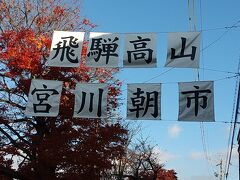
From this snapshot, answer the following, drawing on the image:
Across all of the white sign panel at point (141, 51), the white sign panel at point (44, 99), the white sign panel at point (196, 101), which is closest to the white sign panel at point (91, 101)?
the white sign panel at point (44, 99)

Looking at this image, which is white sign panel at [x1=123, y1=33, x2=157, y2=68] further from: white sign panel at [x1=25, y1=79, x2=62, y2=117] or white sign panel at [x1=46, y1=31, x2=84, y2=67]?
white sign panel at [x1=25, y1=79, x2=62, y2=117]

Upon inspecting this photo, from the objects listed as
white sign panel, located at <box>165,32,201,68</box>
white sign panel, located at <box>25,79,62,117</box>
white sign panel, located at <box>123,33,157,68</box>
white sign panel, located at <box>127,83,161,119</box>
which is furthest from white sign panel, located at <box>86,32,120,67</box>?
white sign panel, located at <box>165,32,201,68</box>

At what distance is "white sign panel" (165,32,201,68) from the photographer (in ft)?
49.4

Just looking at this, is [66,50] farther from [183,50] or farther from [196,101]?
[196,101]

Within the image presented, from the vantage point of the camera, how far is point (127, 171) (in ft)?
147

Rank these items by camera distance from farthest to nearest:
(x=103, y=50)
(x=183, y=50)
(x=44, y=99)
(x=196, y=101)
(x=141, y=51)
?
(x=44, y=99) < (x=103, y=50) < (x=141, y=51) < (x=196, y=101) < (x=183, y=50)

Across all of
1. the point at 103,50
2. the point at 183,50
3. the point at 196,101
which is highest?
the point at 103,50

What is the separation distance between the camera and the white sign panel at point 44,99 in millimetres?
16047

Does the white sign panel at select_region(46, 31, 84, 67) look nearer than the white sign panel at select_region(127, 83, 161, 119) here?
No

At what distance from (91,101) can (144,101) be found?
2.01m

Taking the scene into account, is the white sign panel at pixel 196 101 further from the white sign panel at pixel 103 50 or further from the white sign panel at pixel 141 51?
the white sign panel at pixel 103 50

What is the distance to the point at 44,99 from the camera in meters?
16.2

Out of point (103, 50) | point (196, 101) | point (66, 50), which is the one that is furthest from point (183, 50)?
point (66, 50)

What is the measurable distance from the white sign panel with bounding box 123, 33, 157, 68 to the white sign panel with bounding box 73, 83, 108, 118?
151cm
